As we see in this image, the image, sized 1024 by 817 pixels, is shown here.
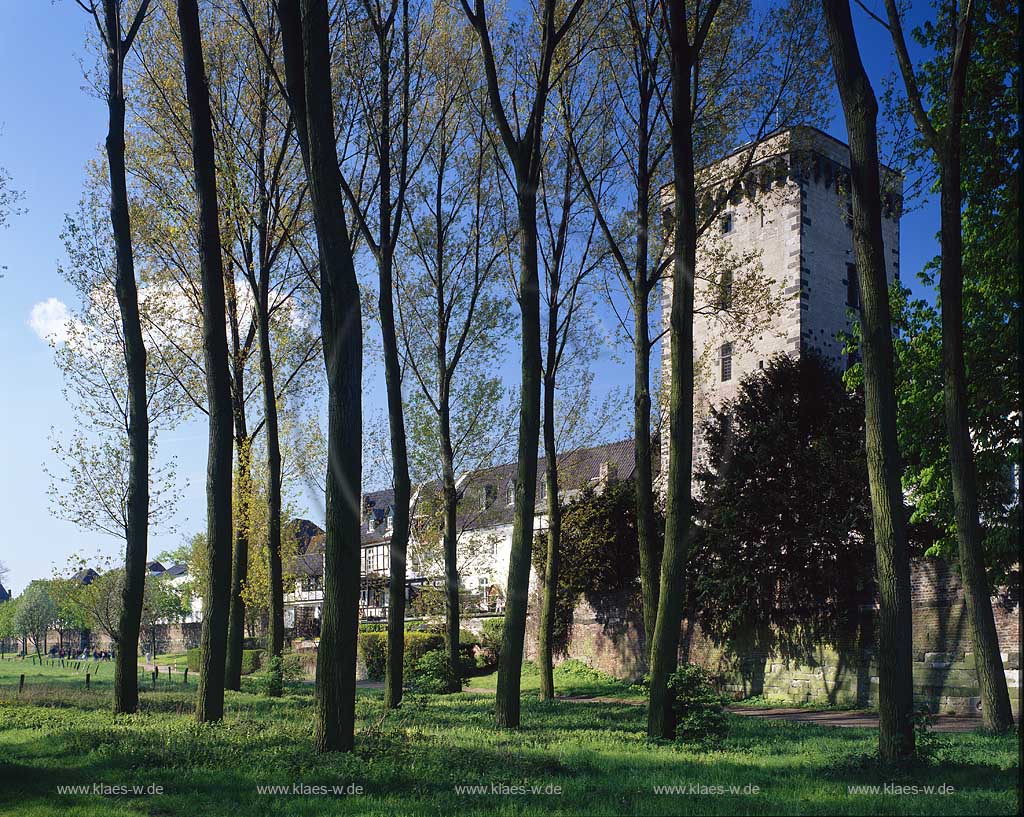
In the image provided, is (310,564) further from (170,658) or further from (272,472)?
(272,472)

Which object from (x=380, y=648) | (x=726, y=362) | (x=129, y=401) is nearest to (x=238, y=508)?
(x=129, y=401)

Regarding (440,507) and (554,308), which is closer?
(554,308)

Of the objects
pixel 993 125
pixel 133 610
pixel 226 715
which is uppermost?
pixel 993 125

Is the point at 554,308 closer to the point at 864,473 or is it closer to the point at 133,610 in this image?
the point at 864,473

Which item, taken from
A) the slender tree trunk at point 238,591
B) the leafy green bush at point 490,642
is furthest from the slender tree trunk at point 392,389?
the leafy green bush at point 490,642

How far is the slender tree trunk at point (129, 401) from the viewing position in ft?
46.9

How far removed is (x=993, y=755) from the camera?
377 inches

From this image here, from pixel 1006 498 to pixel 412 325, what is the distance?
15097 mm

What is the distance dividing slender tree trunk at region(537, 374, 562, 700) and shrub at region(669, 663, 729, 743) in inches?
352

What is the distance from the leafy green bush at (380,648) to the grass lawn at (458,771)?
20.5 meters

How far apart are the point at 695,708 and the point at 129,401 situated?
10.6 m

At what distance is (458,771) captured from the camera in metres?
8.00

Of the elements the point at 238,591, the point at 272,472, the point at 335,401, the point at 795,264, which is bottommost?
the point at 238,591

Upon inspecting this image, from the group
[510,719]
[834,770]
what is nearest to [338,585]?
[510,719]
